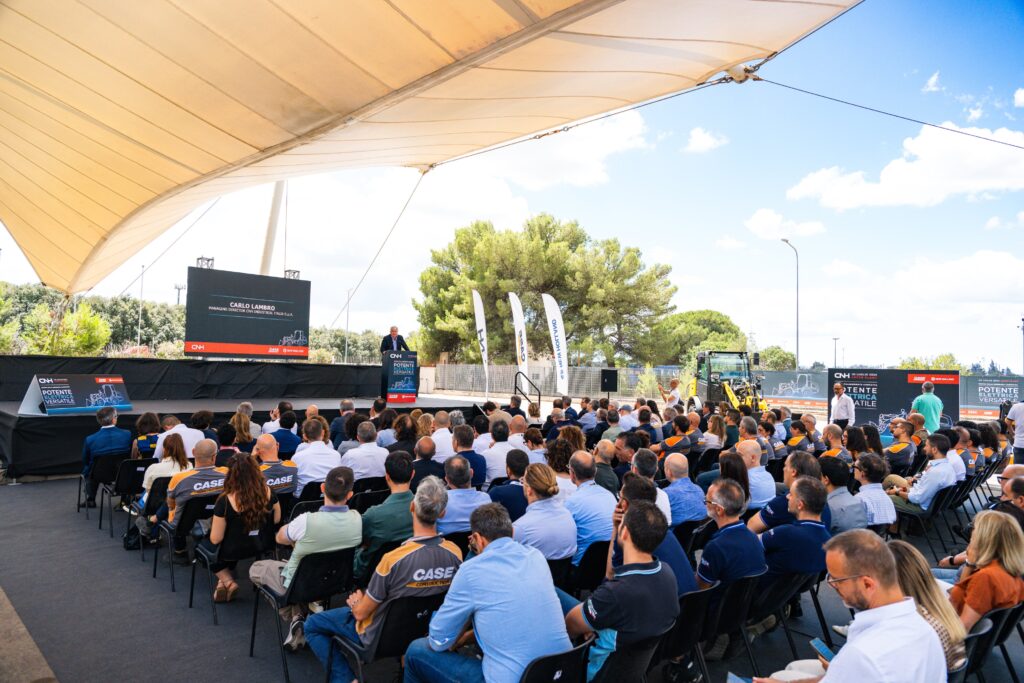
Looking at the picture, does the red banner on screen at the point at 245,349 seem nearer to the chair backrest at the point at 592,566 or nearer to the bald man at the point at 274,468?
the bald man at the point at 274,468

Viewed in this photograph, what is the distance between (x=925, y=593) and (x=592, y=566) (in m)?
1.82

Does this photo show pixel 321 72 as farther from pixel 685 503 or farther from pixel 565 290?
pixel 565 290

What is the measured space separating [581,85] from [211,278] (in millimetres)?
8810

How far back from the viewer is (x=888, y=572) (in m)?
1.74

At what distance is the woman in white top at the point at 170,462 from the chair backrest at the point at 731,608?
4.15 m

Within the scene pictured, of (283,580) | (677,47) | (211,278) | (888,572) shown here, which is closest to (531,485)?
(283,580)

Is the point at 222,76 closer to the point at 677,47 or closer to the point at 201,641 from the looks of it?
the point at 677,47

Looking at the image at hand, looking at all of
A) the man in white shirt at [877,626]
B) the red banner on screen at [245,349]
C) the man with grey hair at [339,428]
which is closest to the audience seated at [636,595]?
the man in white shirt at [877,626]

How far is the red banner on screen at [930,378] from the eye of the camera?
1209 cm

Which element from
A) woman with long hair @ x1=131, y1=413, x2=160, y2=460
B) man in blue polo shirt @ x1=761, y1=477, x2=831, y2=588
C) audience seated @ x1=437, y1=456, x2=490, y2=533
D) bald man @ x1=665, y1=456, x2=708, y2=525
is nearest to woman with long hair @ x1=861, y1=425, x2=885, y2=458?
bald man @ x1=665, y1=456, x2=708, y2=525

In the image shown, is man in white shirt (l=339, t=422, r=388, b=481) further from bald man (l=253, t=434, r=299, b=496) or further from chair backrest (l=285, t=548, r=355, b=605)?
chair backrest (l=285, t=548, r=355, b=605)

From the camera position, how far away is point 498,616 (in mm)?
2098

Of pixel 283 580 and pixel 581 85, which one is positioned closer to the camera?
pixel 283 580

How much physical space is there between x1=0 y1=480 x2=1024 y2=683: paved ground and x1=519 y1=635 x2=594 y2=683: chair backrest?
1.42 metres
